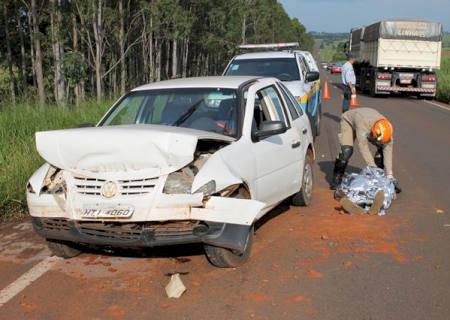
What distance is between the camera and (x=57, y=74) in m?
14.5

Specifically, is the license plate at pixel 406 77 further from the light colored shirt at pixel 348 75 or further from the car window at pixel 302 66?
the car window at pixel 302 66

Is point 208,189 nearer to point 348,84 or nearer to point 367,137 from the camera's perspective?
point 367,137

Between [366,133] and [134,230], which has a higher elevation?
[366,133]

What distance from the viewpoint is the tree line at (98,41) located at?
579 inches

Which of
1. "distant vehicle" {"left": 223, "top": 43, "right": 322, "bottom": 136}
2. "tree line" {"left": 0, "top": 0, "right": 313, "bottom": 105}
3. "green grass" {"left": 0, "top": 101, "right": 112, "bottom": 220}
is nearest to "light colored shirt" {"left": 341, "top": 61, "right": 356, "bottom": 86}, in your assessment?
"distant vehicle" {"left": 223, "top": 43, "right": 322, "bottom": 136}

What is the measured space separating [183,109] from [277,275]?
2035mm

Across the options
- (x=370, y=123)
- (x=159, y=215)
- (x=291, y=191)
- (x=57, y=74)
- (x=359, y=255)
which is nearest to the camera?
(x=159, y=215)

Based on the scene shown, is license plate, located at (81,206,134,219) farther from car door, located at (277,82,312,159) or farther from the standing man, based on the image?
the standing man

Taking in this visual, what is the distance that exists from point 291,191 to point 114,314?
2.88m

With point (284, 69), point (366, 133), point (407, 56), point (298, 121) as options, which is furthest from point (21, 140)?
point (407, 56)

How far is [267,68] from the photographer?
1166 cm

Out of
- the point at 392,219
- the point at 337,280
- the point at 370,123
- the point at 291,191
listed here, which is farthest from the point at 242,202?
the point at 370,123

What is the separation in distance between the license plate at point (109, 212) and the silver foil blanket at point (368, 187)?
3.42 meters

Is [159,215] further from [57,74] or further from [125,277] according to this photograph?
[57,74]
